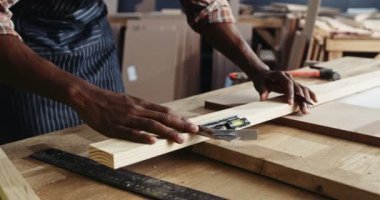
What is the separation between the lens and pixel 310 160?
3.16 ft

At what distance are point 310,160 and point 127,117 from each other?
38 cm

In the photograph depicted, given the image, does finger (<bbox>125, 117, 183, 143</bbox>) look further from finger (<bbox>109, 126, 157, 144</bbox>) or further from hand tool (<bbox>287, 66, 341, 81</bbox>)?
hand tool (<bbox>287, 66, 341, 81</bbox>)

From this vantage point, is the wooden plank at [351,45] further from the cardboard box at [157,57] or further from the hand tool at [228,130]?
the hand tool at [228,130]

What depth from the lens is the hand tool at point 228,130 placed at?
1000 mm

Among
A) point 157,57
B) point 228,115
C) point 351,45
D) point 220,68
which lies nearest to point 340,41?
point 351,45

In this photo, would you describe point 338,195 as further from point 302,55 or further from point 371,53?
point 371,53

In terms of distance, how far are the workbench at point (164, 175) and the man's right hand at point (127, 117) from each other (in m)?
0.08

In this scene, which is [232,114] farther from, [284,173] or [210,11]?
[210,11]

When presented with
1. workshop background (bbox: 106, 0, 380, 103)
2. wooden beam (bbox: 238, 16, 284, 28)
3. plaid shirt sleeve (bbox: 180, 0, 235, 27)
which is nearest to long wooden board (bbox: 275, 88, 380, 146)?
plaid shirt sleeve (bbox: 180, 0, 235, 27)

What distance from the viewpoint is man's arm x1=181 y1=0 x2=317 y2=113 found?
4.76 feet

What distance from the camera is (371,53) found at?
3271 mm

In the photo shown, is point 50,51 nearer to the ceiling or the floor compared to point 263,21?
nearer to the ceiling

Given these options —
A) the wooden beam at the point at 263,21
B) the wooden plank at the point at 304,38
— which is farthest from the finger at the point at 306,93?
the wooden beam at the point at 263,21

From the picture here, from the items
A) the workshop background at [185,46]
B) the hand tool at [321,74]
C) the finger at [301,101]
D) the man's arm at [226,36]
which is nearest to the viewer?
the finger at [301,101]
